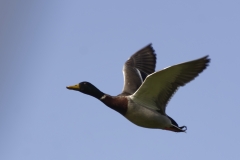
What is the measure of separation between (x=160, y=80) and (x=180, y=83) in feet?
1.73

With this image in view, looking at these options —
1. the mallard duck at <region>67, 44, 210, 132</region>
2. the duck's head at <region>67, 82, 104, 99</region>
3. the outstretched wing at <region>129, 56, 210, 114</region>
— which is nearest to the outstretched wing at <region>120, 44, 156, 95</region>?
the mallard duck at <region>67, 44, 210, 132</region>

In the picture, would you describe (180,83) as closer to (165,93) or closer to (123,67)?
(165,93)

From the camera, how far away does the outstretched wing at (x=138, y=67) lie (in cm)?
1576

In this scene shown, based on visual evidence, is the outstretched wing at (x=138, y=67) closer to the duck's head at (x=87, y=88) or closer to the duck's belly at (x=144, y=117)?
the duck's head at (x=87, y=88)

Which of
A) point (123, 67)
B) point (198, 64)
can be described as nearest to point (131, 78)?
point (123, 67)

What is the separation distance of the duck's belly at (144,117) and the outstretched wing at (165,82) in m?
0.17

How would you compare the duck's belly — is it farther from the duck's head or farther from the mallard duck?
the duck's head

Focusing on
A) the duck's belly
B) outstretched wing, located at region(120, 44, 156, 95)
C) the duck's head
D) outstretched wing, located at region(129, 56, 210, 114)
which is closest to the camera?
outstretched wing, located at region(129, 56, 210, 114)

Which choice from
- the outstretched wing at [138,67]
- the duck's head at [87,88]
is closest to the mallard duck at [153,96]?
the duck's head at [87,88]

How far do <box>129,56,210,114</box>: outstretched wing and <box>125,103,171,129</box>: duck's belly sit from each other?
6.9 inches

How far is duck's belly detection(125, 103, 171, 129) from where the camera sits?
13492mm

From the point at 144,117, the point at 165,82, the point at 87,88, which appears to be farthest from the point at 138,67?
the point at 165,82

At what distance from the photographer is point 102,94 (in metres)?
14.3

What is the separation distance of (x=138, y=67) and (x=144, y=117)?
3.84 m
